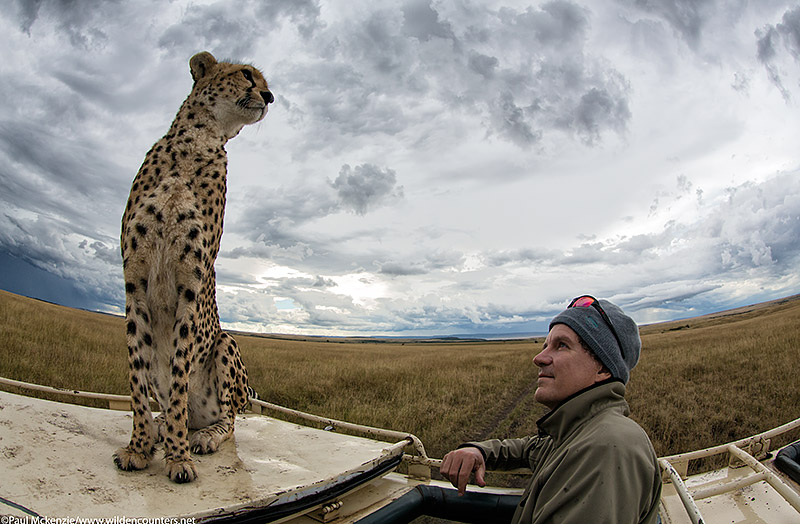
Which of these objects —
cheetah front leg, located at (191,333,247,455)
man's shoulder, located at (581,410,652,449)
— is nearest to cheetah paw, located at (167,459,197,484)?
cheetah front leg, located at (191,333,247,455)

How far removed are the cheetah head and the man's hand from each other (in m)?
2.88

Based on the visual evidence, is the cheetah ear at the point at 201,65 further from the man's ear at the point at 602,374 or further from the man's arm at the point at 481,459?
the man's ear at the point at 602,374

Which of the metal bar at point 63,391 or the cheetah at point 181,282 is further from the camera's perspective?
the metal bar at point 63,391

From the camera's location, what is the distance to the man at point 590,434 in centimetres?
137

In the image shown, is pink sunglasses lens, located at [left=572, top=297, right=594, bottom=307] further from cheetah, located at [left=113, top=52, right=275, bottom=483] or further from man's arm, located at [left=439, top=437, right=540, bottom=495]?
cheetah, located at [left=113, top=52, right=275, bottom=483]

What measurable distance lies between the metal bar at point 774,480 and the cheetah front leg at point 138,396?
3837 millimetres

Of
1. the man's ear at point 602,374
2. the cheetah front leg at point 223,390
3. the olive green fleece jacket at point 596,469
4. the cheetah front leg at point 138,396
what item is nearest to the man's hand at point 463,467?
the olive green fleece jacket at point 596,469

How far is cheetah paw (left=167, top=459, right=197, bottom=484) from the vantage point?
245 centimetres

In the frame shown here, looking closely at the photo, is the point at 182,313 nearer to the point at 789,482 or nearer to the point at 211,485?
the point at 211,485

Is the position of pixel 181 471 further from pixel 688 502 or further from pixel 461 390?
pixel 461 390

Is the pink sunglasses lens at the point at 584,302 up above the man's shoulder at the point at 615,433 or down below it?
above

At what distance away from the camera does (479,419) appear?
27.8 feet

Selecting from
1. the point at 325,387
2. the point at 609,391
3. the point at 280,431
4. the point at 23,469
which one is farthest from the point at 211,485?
the point at 325,387

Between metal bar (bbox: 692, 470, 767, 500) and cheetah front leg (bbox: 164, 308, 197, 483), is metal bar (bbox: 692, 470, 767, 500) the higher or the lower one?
the lower one
